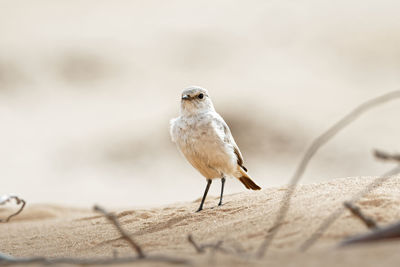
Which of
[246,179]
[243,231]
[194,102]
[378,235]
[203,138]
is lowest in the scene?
[246,179]

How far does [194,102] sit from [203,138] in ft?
1.47

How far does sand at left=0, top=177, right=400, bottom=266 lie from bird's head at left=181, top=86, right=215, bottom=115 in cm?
87

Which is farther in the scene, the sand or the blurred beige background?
the blurred beige background

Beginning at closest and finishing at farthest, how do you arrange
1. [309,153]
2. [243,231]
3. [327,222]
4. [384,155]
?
[384,155] < [309,153] < [327,222] < [243,231]

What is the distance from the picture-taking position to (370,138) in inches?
553

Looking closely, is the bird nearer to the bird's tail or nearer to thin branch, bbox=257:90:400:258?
the bird's tail

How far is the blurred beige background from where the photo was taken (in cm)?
1309

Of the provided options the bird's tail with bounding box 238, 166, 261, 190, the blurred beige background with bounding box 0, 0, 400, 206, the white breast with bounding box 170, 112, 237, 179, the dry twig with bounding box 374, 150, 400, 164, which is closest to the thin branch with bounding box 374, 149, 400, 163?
the dry twig with bounding box 374, 150, 400, 164

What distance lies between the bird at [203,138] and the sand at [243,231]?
0.42 metres

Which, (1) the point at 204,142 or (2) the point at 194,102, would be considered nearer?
(1) the point at 204,142

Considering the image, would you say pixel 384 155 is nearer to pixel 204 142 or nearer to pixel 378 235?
pixel 378 235

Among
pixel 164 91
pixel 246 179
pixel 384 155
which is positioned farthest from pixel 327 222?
pixel 164 91

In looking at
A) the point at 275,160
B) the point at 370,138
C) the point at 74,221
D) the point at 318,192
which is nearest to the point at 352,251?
the point at 318,192

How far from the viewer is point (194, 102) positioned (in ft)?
20.0
